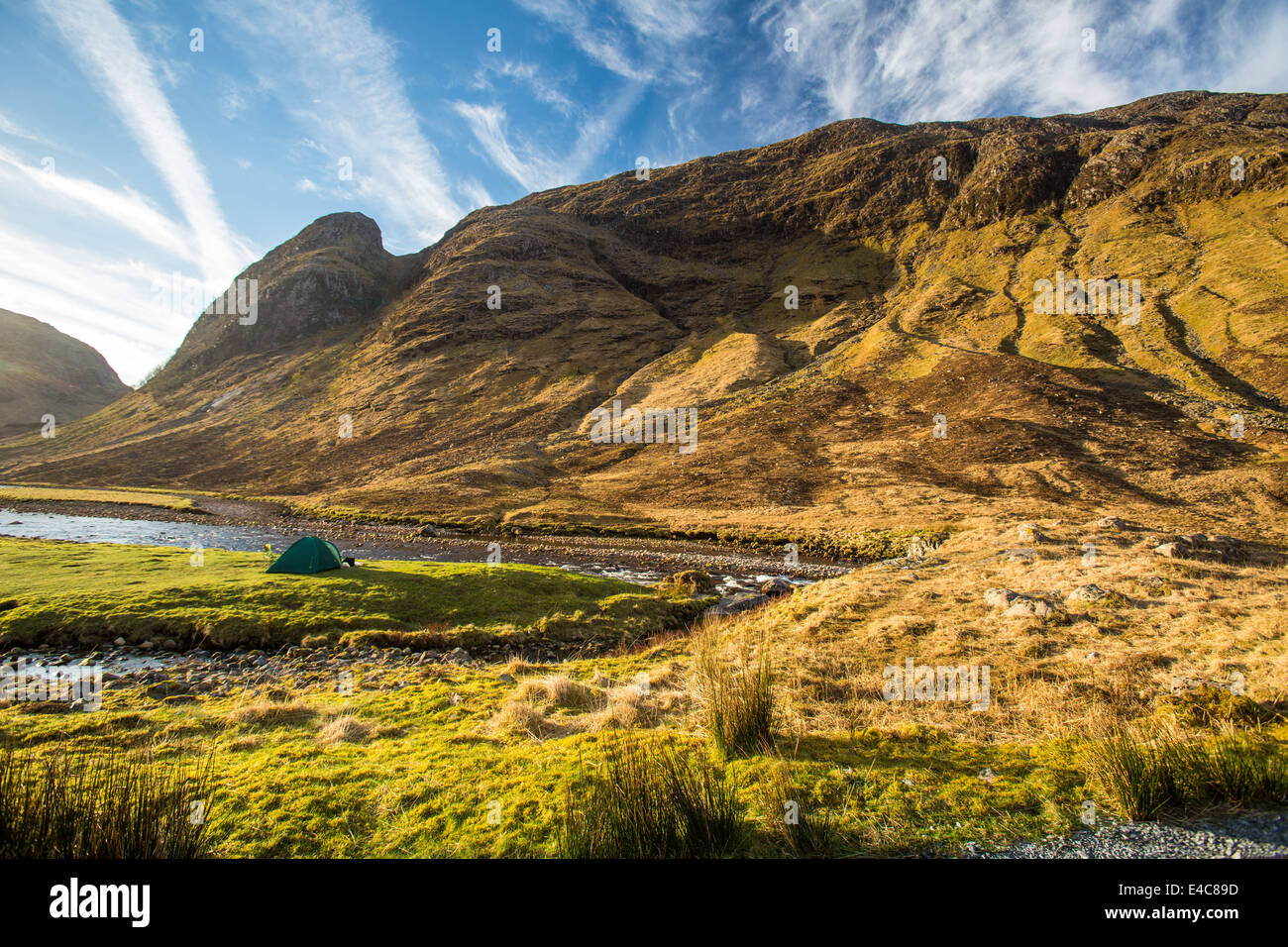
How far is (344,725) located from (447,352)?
131 meters

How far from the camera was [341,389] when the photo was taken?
126 metres

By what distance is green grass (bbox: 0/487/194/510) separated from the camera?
6531 cm

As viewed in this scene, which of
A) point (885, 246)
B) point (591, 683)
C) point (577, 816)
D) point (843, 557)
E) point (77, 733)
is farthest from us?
point (885, 246)

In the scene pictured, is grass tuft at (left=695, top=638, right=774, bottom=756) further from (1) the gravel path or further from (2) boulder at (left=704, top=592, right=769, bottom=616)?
(2) boulder at (left=704, top=592, right=769, bottom=616)

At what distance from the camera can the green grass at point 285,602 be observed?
16828 mm

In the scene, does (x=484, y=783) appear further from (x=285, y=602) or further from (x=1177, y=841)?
(x=285, y=602)

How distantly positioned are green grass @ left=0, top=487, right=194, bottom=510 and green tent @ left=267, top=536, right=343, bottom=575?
53.2 meters

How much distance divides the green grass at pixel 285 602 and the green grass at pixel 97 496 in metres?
47.9

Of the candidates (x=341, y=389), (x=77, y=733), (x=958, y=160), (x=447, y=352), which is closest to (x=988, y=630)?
(x=77, y=733)

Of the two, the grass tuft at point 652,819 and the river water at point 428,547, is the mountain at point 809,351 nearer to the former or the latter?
the river water at point 428,547

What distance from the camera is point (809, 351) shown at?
101 meters

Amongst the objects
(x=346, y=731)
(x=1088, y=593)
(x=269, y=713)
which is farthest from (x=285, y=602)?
(x=1088, y=593)

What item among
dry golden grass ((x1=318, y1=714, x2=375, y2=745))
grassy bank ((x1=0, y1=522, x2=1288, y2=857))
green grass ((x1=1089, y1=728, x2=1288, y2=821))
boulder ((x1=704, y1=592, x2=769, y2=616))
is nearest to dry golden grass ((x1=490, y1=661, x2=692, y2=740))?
grassy bank ((x1=0, y1=522, x2=1288, y2=857))
